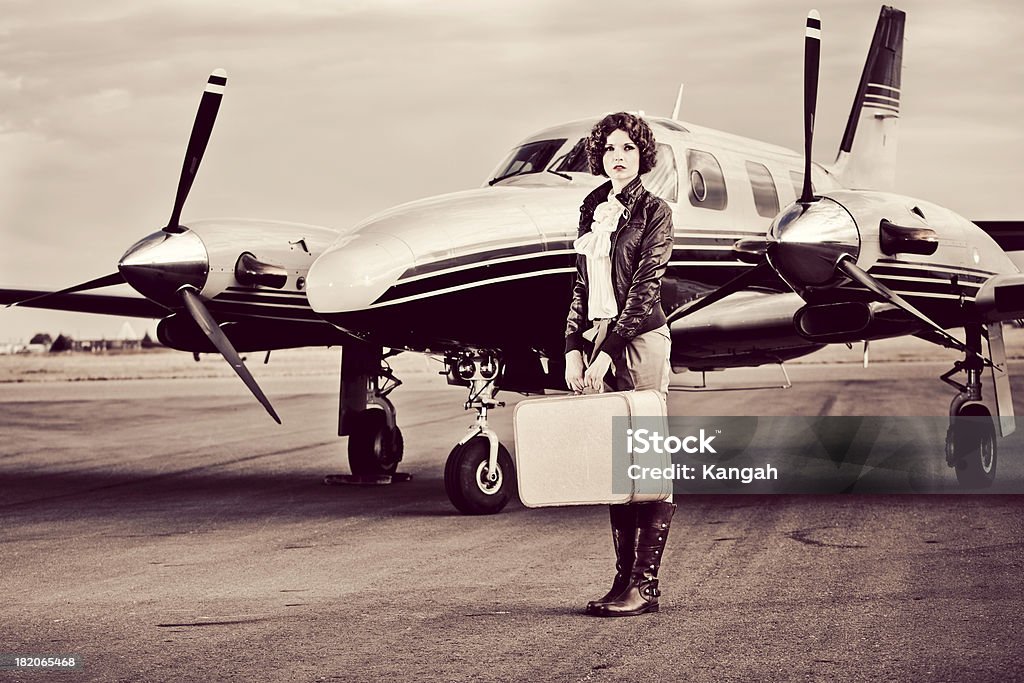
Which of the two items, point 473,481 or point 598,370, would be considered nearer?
point 598,370

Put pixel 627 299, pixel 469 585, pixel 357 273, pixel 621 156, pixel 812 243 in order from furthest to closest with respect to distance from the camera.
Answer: pixel 812 243, pixel 357 273, pixel 469 585, pixel 621 156, pixel 627 299

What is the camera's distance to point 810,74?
11.1 metres

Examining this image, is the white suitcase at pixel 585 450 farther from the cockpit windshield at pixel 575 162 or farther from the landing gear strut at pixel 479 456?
the cockpit windshield at pixel 575 162

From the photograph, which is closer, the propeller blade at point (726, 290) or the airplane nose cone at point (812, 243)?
the airplane nose cone at point (812, 243)

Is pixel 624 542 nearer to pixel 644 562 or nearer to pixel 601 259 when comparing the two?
pixel 644 562

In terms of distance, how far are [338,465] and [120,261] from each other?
4.71 meters

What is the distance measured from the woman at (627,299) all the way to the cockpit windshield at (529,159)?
534cm

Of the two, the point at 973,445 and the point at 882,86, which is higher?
the point at 882,86

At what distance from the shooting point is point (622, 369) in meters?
5.96

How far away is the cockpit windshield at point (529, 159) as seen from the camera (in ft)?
37.4

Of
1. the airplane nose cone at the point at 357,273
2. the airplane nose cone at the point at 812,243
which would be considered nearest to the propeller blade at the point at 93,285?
the airplane nose cone at the point at 357,273

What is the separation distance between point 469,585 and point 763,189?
Answer: 23.1 feet

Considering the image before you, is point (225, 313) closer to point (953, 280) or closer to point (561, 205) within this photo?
point (561, 205)

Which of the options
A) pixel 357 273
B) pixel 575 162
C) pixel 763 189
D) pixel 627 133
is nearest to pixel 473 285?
pixel 357 273
